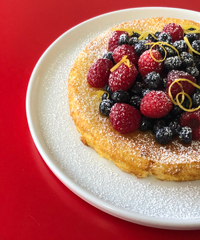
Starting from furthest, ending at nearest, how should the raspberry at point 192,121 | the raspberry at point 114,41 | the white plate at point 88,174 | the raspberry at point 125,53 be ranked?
the raspberry at point 114,41 < the raspberry at point 125,53 < the raspberry at point 192,121 < the white plate at point 88,174

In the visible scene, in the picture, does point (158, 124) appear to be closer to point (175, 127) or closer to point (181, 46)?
point (175, 127)

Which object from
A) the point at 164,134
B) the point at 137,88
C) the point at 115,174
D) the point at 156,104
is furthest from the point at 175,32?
the point at 115,174

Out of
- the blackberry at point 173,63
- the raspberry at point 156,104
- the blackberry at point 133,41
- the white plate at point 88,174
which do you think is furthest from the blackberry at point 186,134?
the blackberry at point 133,41

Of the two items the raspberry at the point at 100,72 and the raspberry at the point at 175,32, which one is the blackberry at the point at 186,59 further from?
the raspberry at the point at 100,72

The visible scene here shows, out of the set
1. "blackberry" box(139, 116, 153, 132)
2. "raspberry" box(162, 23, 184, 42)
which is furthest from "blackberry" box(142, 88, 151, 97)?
"raspberry" box(162, 23, 184, 42)

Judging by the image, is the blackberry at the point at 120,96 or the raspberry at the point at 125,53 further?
the raspberry at the point at 125,53

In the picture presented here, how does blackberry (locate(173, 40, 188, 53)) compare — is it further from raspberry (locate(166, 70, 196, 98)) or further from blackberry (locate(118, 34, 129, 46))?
blackberry (locate(118, 34, 129, 46))

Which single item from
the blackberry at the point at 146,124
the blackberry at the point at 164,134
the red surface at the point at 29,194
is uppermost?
the blackberry at the point at 146,124
